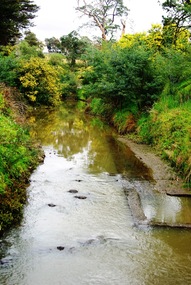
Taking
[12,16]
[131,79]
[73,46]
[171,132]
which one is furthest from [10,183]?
[73,46]

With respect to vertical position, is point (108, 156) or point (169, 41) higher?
point (169, 41)

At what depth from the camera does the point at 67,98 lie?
42.6 meters

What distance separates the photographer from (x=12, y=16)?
26344mm

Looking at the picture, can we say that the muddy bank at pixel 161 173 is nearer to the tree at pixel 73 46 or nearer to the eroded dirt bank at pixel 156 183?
the eroded dirt bank at pixel 156 183

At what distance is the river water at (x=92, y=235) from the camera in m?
5.66

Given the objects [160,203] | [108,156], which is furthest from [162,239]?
[108,156]

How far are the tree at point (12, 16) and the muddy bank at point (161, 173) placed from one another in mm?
16154

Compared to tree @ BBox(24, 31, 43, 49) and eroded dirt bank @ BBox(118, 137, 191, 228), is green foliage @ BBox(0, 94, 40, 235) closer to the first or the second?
eroded dirt bank @ BBox(118, 137, 191, 228)

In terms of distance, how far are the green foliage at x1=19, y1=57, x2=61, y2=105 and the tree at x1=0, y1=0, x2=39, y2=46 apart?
2954 millimetres

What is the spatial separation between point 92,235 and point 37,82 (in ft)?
70.1

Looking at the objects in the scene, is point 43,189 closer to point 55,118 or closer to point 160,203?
point 160,203

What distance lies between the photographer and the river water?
223 inches

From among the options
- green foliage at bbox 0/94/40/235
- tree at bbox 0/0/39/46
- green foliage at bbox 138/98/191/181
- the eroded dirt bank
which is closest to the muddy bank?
the eroded dirt bank

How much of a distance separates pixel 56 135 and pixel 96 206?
10.0 m
